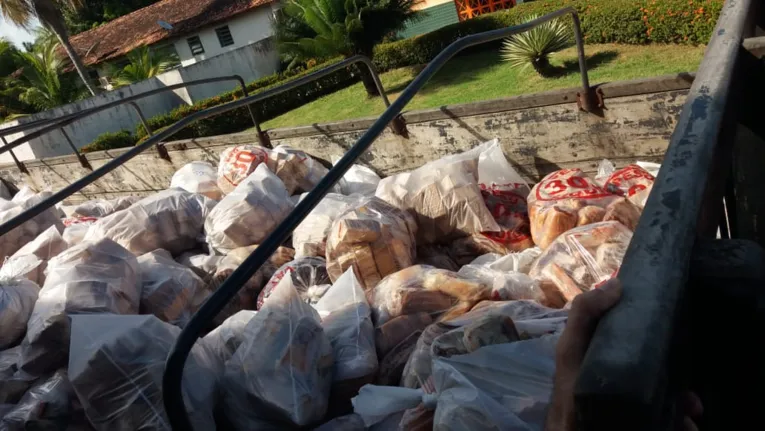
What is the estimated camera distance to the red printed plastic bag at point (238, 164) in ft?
14.5

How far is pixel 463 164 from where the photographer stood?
11.1ft

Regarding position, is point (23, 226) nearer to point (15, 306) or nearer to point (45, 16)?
point (15, 306)

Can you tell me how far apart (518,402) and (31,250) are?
369cm

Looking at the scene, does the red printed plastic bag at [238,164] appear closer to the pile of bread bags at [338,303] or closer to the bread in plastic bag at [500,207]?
the pile of bread bags at [338,303]

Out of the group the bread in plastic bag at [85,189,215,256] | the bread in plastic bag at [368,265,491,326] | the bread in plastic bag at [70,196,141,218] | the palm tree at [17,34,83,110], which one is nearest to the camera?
the bread in plastic bag at [368,265,491,326]

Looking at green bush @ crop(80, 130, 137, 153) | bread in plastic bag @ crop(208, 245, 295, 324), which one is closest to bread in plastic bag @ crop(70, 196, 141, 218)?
bread in plastic bag @ crop(208, 245, 295, 324)

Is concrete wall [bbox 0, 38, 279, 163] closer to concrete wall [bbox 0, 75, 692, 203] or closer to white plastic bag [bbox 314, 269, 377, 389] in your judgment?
concrete wall [bbox 0, 75, 692, 203]

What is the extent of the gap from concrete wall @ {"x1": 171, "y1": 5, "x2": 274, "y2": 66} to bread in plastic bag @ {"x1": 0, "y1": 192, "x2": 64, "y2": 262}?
19.1m

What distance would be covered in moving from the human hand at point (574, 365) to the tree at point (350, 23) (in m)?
11.7

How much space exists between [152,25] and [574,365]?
2871 cm

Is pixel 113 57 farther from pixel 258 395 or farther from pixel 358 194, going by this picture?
pixel 258 395

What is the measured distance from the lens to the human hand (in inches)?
24.0

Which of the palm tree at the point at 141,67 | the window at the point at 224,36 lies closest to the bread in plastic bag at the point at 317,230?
the palm tree at the point at 141,67

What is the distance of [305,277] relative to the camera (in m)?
3.25
